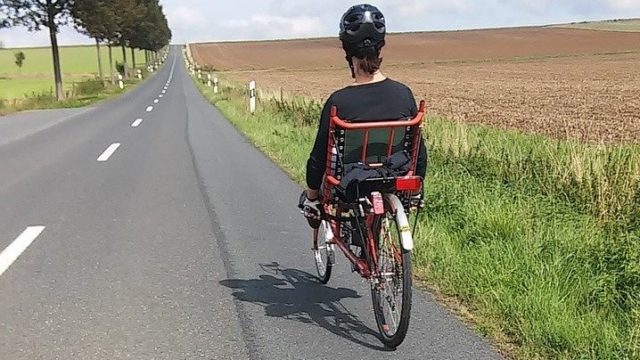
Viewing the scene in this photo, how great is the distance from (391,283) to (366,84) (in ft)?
3.78

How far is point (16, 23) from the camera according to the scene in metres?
34.0

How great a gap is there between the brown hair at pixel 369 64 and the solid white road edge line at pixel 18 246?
3.42 metres

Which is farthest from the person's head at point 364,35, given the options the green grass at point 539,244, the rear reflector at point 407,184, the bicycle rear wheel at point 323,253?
the green grass at point 539,244

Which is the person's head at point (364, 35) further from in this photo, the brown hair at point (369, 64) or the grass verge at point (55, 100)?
the grass verge at point (55, 100)

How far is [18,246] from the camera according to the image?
6.12 meters

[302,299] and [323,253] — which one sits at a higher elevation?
[323,253]

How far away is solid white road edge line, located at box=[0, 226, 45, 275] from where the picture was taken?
5.60 metres

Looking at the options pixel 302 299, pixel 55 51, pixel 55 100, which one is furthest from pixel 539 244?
pixel 55 51

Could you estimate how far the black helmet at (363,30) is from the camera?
375cm

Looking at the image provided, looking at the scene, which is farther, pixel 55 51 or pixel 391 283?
pixel 55 51

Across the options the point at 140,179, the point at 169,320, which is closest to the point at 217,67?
the point at 140,179

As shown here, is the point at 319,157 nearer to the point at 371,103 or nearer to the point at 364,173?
the point at 364,173

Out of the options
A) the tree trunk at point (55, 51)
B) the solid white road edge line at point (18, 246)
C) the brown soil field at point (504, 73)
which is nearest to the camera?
the solid white road edge line at point (18, 246)

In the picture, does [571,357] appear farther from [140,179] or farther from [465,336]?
[140,179]
